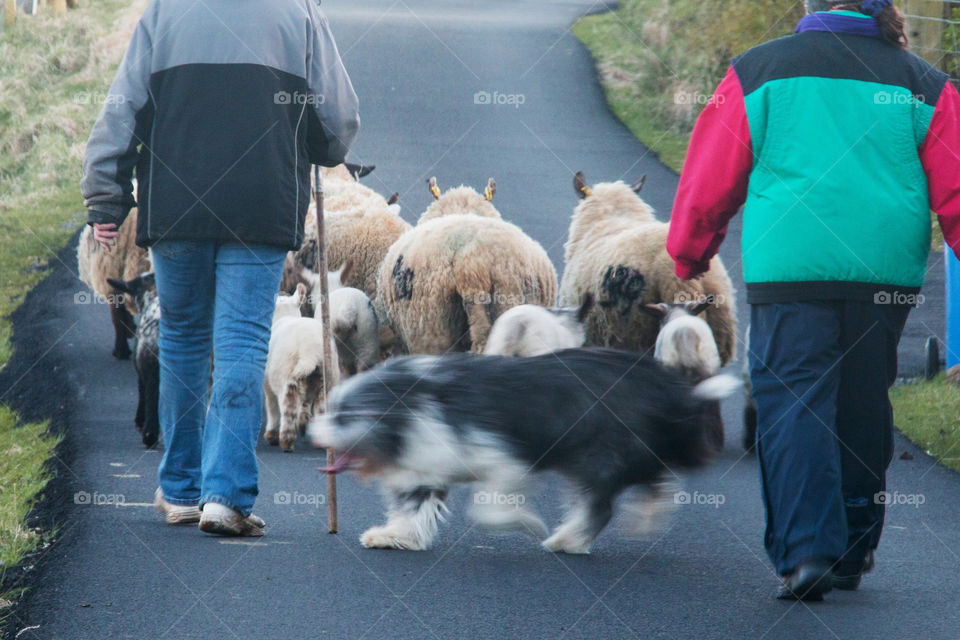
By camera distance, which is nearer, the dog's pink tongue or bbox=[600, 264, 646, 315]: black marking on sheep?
the dog's pink tongue

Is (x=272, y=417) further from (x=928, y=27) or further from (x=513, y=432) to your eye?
(x=928, y=27)

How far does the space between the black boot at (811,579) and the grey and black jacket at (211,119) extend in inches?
86.5

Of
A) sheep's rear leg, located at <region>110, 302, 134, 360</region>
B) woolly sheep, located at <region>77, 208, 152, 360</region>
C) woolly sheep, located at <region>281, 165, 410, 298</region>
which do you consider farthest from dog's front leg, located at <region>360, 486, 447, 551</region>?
sheep's rear leg, located at <region>110, 302, 134, 360</region>

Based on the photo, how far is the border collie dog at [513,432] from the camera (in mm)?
4566

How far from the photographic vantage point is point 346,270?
8508 mm

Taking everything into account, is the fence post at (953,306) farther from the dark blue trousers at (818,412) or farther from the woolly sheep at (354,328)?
the dark blue trousers at (818,412)

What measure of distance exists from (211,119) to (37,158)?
1505 cm

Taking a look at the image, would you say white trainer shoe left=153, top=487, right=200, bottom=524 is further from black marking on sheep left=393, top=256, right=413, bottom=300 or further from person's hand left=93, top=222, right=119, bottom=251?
black marking on sheep left=393, top=256, right=413, bottom=300

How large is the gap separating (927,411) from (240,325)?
469cm

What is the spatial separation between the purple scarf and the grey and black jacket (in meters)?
1.66

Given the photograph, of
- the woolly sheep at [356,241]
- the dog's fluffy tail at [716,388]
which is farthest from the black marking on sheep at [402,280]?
the dog's fluffy tail at [716,388]

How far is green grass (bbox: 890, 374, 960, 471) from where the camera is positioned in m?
7.06

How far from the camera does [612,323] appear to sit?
7.62m

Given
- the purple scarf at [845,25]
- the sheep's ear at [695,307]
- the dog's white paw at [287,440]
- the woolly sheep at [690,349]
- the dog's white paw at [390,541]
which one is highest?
the purple scarf at [845,25]
